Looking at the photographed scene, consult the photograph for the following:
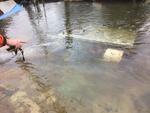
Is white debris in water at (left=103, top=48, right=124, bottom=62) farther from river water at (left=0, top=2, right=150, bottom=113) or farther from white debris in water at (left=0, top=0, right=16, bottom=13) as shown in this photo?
white debris in water at (left=0, top=0, right=16, bottom=13)

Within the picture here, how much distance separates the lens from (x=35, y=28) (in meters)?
10.3

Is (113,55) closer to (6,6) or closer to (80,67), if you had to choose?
(80,67)

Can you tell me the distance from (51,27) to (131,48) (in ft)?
14.0

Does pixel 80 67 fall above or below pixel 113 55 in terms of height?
below

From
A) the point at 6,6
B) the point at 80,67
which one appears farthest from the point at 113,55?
the point at 6,6

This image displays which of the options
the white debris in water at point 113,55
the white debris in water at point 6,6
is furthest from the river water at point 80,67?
the white debris in water at point 6,6

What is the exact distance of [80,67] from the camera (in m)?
6.52

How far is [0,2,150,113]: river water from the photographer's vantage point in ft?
16.6

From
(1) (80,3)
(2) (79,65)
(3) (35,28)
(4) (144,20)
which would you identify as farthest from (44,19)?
(2) (79,65)

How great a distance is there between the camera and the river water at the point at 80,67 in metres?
5.06

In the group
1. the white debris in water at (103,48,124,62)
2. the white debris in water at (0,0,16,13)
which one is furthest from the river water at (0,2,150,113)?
the white debris in water at (0,0,16,13)

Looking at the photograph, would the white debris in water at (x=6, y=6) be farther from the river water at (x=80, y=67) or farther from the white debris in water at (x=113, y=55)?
the white debris in water at (x=113, y=55)

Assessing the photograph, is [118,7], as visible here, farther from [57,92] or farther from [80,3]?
[57,92]

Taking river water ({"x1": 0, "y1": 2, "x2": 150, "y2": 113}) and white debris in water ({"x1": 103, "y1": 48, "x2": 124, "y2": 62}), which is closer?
river water ({"x1": 0, "y1": 2, "x2": 150, "y2": 113})
